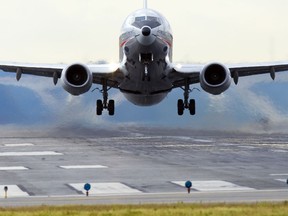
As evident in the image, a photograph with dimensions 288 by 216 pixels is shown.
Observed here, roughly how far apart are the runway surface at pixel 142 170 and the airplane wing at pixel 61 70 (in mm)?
7112

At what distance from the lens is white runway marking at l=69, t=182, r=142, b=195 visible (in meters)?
54.6

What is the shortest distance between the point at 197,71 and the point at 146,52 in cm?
648

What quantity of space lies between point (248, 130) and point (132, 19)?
39.8 m

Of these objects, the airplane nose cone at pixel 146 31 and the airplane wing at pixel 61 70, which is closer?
the airplane nose cone at pixel 146 31

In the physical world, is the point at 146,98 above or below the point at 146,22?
below

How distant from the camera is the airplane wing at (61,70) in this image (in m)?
59.2

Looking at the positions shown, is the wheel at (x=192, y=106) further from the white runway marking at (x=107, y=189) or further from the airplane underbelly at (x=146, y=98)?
the white runway marking at (x=107, y=189)

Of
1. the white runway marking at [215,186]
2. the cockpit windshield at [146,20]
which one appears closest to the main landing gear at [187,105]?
the white runway marking at [215,186]

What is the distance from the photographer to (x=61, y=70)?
63094 mm

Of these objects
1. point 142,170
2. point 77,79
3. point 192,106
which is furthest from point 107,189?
point 142,170

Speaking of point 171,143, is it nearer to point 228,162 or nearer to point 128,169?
point 228,162

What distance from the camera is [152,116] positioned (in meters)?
96.1

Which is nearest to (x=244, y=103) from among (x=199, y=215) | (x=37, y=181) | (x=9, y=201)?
(x=37, y=181)

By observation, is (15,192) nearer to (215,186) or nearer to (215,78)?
(215,186)
